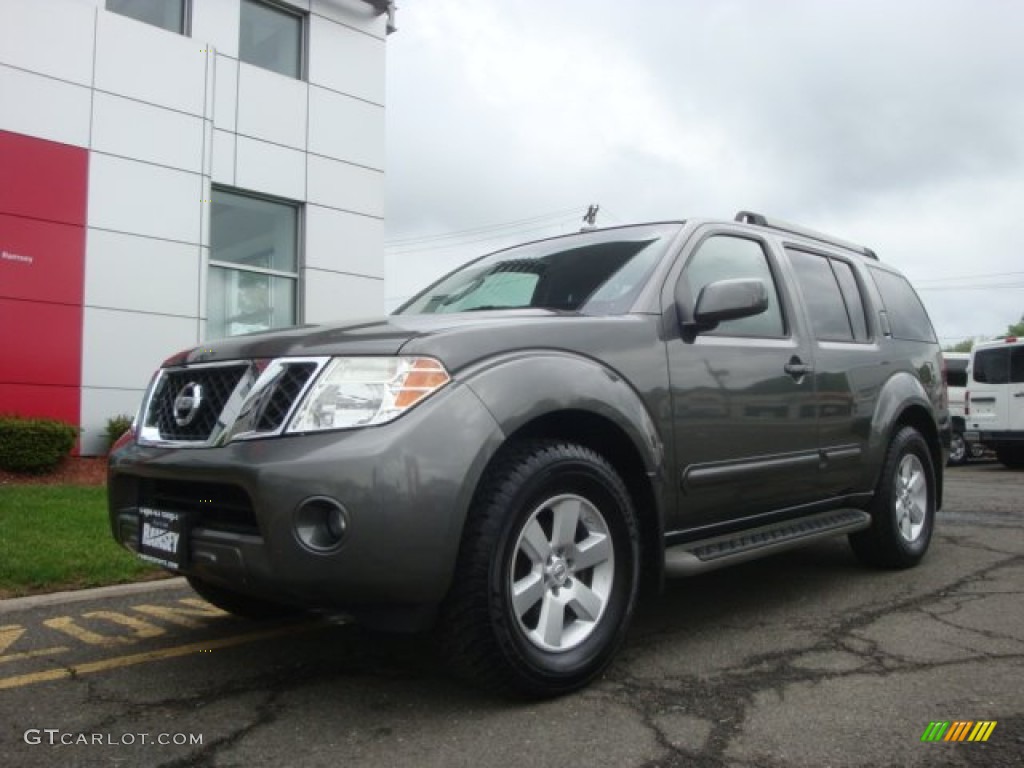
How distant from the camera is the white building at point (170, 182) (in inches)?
404

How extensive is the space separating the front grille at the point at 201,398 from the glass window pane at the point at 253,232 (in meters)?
9.45

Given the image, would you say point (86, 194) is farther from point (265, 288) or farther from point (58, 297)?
point (265, 288)

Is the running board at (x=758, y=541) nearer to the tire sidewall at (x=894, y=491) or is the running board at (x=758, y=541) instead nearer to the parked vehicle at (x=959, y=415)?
the tire sidewall at (x=894, y=491)

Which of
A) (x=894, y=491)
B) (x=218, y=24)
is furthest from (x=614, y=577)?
(x=218, y=24)

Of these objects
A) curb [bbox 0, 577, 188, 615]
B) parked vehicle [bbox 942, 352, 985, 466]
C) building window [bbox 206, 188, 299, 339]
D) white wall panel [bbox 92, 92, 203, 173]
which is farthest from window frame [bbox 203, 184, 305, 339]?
parked vehicle [bbox 942, 352, 985, 466]

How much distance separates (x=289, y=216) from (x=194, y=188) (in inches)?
64.3

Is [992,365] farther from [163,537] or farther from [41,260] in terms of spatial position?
[163,537]

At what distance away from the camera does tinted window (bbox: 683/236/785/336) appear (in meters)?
3.91

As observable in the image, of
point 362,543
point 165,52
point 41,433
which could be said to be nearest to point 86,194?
point 165,52

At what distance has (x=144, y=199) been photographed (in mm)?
11125

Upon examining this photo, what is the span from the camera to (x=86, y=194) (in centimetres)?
1065

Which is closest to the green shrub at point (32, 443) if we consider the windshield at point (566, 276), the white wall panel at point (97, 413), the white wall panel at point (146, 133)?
the white wall panel at point (97, 413)

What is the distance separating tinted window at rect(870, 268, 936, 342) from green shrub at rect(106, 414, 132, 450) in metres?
8.51

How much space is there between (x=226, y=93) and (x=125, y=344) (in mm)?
3805
